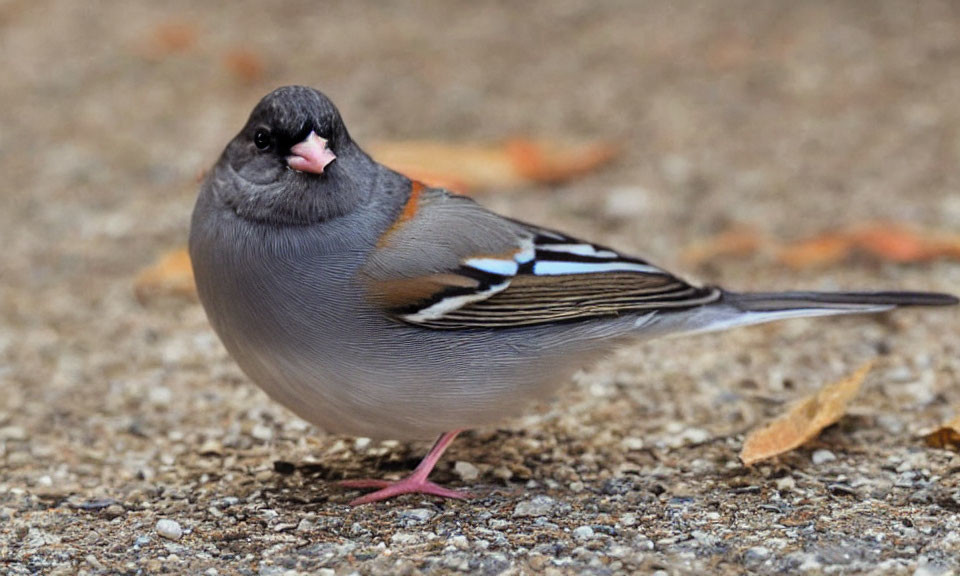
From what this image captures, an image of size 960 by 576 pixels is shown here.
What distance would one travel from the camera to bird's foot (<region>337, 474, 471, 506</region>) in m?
3.75

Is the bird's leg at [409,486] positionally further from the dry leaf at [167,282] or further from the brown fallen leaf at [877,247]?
the brown fallen leaf at [877,247]

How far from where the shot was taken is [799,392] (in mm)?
4605

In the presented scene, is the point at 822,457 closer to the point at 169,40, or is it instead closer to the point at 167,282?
the point at 167,282

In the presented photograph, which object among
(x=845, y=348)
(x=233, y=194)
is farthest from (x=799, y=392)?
(x=233, y=194)

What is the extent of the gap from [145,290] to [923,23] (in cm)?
559

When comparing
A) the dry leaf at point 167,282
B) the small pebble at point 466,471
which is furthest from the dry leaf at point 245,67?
the small pebble at point 466,471

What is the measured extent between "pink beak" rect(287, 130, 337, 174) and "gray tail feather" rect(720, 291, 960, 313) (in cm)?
140

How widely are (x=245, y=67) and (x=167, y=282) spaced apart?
2.98 meters

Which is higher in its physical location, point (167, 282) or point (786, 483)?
point (167, 282)

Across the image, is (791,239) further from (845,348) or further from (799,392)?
(799,392)

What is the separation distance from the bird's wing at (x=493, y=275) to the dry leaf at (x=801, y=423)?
1.51 ft

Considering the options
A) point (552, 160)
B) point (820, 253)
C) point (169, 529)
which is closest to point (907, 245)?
point (820, 253)

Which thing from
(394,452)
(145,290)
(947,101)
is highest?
(947,101)

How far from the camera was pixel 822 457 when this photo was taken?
4008 millimetres
